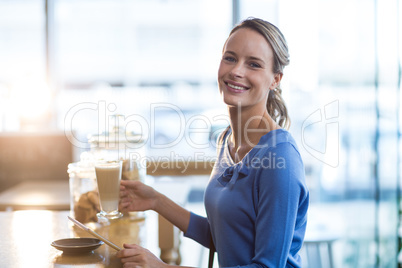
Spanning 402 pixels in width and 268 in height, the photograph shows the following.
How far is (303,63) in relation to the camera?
3307 millimetres

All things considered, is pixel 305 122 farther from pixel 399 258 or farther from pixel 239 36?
pixel 239 36

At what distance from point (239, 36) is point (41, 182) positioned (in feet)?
6.02

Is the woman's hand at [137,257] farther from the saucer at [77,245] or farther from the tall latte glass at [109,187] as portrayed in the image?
the tall latte glass at [109,187]

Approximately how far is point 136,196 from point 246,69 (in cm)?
54

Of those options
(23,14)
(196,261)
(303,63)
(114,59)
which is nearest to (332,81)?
(303,63)

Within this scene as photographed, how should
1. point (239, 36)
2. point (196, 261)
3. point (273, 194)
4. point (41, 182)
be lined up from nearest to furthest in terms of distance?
1. point (273, 194)
2. point (239, 36)
3. point (41, 182)
4. point (196, 261)

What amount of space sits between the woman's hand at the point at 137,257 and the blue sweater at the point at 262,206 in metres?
0.23

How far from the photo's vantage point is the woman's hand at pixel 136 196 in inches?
60.8

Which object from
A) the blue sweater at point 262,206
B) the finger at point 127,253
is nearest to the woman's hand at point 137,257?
the finger at point 127,253

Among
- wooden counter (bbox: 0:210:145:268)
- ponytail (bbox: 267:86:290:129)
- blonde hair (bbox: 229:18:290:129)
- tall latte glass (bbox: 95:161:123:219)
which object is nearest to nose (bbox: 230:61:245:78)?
blonde hair (bbox: 229:18:290:129)

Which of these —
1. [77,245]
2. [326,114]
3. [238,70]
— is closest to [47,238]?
[77,245]

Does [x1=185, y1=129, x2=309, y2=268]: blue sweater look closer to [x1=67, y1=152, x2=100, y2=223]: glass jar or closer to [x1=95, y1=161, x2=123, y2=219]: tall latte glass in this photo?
[x1=95, y1=161, x2=123, y2=219]: tall latte glass

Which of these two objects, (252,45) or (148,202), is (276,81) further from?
(148,202)

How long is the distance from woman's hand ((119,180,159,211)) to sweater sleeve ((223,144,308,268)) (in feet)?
1.54
